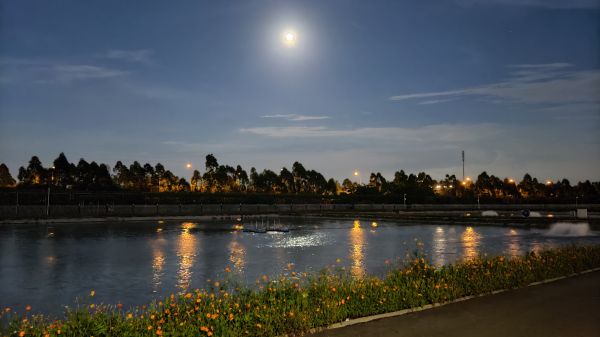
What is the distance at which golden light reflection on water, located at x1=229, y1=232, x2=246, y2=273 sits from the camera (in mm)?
17688

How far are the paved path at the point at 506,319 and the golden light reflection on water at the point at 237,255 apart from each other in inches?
332

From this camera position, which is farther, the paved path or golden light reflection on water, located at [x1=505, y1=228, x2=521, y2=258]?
golden light reflection on water, located at [x1=505, y1=228, x2=521, y2=258]

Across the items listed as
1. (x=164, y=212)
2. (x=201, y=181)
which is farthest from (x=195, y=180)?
(x=164, y=212)

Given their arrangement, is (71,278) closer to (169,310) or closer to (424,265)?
(169,310)

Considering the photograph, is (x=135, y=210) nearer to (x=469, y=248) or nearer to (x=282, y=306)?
(x=469, y=248)

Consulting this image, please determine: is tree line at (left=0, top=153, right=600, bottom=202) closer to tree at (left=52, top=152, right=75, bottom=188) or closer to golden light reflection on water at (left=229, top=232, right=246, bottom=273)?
tree at (left=52, top=152, right=75, bottom=188)

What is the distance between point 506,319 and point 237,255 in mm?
13602

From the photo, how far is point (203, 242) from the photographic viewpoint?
88.8ft

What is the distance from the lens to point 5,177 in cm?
14162

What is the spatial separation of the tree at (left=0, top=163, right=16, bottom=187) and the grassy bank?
495ft

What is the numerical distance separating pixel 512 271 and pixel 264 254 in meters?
11.3

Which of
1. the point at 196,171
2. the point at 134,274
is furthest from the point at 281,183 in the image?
the point at 134,274

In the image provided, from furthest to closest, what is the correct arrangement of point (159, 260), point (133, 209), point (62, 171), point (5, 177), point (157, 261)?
point (5, 177), point (62, 171), point (133, 209), point (159, 260), point (157, 261)

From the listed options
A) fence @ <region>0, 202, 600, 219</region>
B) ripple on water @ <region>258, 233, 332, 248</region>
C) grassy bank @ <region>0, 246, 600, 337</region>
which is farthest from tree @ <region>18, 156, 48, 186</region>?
grassy bank @ <region>0, 246, 600, 337</region>
